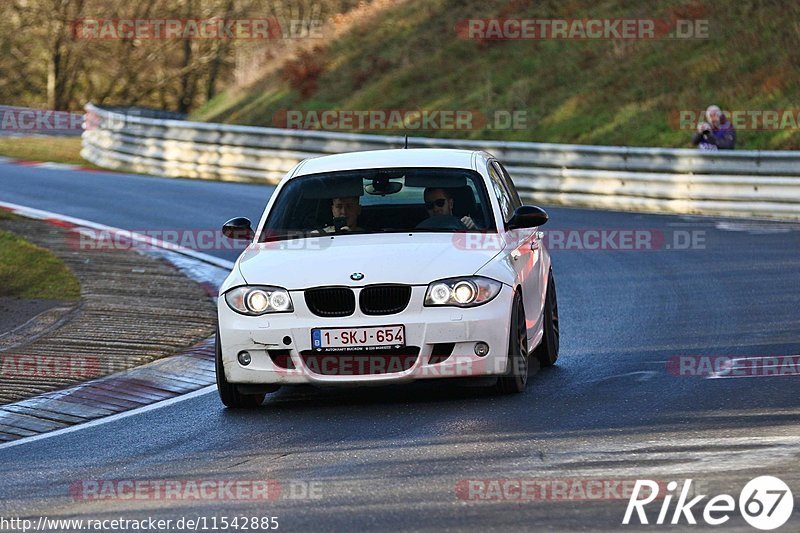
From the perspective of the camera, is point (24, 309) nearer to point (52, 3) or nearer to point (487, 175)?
point (487, 175)

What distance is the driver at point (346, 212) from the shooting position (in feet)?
32.8

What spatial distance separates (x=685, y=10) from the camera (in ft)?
111

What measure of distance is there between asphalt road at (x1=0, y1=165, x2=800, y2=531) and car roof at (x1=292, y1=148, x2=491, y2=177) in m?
1.55

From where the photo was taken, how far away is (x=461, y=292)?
355 inches

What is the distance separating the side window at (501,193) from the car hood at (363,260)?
69cm

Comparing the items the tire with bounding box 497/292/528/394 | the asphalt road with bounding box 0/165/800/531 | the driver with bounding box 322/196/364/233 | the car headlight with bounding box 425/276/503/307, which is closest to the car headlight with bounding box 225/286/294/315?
the asphalt road with bounding box 0/165/800/531

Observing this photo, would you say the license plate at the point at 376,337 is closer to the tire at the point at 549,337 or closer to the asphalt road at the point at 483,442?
the asphalt road at the point at 483,442

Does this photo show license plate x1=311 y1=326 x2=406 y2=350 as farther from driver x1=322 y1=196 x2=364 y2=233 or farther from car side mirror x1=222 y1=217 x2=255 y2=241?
car side mirror x1=222 y1=217 x2=255 y2=241

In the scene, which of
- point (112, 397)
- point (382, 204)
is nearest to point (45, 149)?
point (112, 397)

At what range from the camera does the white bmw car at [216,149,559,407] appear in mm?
8906

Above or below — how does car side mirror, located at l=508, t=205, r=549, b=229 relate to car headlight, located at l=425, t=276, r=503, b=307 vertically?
above

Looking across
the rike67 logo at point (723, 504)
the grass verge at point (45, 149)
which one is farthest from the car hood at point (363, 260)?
the grass verge at point (45, 149)

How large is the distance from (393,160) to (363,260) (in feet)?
4.83

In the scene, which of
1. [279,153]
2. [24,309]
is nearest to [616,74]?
[279,153]
